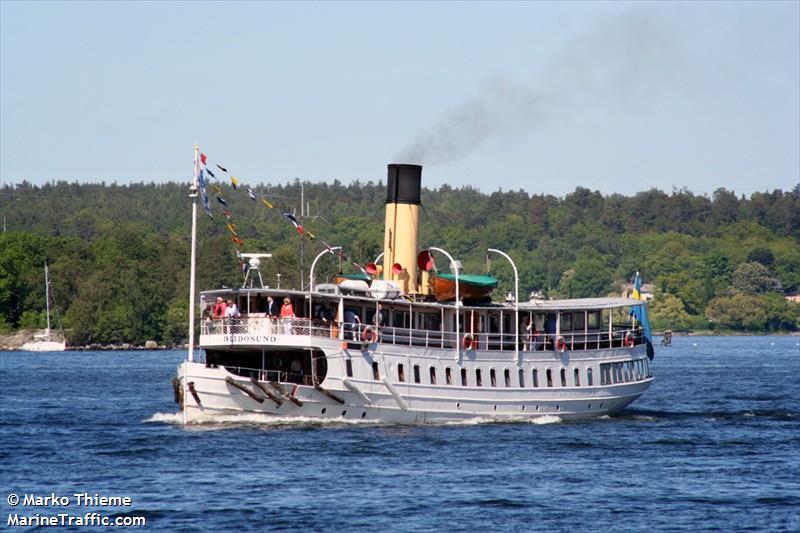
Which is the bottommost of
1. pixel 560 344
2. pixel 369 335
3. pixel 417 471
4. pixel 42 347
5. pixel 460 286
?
pixel 417 471

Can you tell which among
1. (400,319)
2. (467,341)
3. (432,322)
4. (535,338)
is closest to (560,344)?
(535,338)

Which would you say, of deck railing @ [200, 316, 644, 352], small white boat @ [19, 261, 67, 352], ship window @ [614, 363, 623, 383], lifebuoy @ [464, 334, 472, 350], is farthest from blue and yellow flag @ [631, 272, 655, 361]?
small white boat @ [19, 261, 67, 352]

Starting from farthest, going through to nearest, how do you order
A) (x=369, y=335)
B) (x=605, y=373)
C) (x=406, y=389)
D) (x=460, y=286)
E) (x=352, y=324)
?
(x=605, y=373) → (x=460, y=286) → (x=406, y=389) → (x=369, y=335) → (x=352, y=324)

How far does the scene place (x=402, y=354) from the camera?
5488 cm

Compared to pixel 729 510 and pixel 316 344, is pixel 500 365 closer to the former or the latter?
pixel 316 344

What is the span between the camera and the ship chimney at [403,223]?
6012 cm

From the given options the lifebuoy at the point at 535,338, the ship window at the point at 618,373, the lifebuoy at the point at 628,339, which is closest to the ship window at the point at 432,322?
the lifebuoy at the point at 535,338

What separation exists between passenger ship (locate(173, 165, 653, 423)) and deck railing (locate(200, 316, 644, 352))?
59 millimetres

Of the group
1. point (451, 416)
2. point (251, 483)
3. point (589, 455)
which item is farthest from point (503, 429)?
point (251, 483)

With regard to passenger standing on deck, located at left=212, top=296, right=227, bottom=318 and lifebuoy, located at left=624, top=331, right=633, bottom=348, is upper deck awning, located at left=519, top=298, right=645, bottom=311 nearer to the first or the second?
lifebuoy, located at left=624, top=331, right=633, bottom=348

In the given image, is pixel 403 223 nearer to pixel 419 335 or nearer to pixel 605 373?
pixel 419 335

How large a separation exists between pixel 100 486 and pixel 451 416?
57.5 feet

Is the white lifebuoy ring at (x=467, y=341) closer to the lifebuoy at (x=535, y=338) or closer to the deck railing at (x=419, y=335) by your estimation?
the deck railing at (x=419, y=335)

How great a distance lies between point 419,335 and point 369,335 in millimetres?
3308
